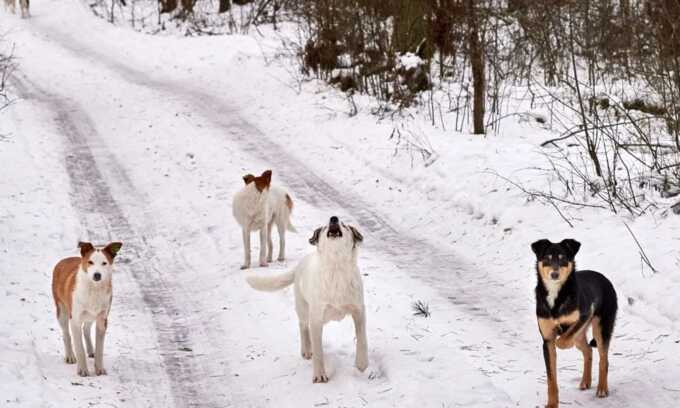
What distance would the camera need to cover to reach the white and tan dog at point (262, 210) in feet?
35.8

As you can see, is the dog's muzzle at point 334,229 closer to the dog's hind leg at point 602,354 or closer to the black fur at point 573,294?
the black fur at point 573,294

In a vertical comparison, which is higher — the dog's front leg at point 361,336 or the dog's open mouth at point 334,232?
the dog's open mouth at point 334,232

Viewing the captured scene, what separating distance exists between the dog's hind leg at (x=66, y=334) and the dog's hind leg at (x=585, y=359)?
4.57 m

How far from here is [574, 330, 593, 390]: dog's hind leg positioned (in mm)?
6719

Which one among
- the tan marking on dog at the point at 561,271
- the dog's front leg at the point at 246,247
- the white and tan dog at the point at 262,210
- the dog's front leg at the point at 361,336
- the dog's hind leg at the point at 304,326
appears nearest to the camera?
the tan marking on dog at the point at 561,271

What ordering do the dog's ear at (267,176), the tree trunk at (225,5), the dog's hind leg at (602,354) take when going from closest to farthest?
the dog's hind leg at (602,354) < the dog's ear at (267,176) < the tree trunk at (225,5)

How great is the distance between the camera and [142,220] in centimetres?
1332

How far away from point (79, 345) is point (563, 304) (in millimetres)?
4182

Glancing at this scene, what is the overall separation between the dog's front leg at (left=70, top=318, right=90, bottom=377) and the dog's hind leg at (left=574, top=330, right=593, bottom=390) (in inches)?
167

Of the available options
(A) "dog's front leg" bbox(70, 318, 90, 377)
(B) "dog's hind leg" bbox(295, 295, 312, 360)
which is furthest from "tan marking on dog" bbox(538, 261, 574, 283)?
(A) "dog's front leg" bbox(70, 318, 90, 377)

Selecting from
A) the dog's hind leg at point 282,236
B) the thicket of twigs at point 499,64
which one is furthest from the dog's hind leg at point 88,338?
the thicket of twigs at point 499,64

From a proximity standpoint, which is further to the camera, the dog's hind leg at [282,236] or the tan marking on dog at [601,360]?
the dog's hind leg at [282,236]

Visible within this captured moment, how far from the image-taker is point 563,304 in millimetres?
6355

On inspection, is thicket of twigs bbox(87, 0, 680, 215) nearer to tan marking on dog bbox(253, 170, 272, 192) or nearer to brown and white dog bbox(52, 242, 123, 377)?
tan marking on dog bbox(253, 170, 272, 192)
